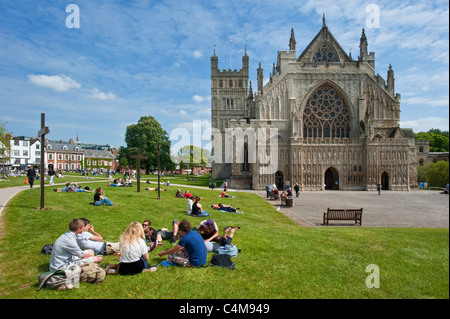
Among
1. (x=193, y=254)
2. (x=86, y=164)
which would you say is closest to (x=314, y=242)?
(x=193, y=254)

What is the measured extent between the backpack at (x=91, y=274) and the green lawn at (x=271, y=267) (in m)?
0.13

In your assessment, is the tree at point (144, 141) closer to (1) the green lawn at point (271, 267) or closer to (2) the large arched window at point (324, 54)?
(2) the large arched window at point (324, 54)

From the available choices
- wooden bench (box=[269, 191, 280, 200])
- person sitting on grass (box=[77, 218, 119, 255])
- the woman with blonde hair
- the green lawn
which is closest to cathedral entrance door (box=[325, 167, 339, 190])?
wooden bench (box=[269, 191, 280, 200])

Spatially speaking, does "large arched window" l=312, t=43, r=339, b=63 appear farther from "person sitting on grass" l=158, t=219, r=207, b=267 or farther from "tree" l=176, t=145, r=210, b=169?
"tree" l=176, t=145, r=210, b=169

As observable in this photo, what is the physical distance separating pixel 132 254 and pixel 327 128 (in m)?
38.5

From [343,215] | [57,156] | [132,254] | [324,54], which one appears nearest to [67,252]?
[132,254]

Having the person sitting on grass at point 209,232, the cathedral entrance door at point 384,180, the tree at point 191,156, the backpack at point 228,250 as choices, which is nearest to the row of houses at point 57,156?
the tree at point 191,156

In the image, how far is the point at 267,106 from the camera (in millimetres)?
38875

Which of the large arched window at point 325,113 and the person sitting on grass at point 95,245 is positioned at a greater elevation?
the large arched window at point 325,113

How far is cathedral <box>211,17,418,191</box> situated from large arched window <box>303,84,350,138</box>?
0.44ft

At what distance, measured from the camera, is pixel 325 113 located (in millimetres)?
39875

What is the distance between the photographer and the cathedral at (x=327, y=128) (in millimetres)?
36844
